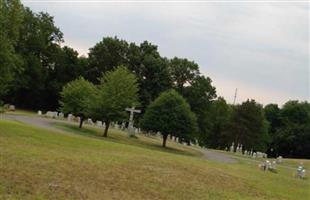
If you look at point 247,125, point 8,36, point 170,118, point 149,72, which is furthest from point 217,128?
point 8,36

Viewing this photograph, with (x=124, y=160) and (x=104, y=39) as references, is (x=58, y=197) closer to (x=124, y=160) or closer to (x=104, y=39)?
(x=124, y=160)

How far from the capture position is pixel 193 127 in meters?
47.1

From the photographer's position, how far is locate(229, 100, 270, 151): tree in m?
86.6

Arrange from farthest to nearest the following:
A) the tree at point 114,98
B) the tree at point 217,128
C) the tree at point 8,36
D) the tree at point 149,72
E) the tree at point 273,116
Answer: the tree at point 273,116, the tree at point 217,128, the tree at point 149,72, the tree at point 114,98, the tree at point 8,36

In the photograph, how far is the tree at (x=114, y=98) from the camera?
44.1m

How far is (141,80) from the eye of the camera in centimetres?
8188

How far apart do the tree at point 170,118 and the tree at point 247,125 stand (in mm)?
40562

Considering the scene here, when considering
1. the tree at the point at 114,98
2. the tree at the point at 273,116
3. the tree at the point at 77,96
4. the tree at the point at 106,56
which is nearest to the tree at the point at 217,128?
the tree at the point at 273,116

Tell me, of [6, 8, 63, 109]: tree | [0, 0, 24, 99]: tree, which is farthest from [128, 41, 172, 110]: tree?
[0, 0, 24, 99]: tree

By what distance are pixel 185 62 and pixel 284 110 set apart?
29.8 meters

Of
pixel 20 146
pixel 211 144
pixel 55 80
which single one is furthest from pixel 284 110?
pixel 20 146

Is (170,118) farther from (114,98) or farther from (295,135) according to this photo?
(295,135)

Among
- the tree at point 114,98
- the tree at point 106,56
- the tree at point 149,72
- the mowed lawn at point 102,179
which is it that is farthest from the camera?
the tree at point 106,56

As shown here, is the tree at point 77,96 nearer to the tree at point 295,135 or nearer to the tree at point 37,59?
the tree at point 37,59
